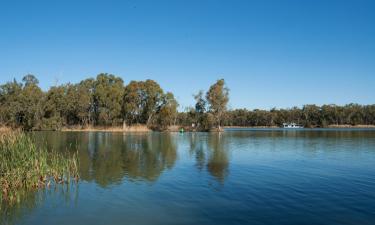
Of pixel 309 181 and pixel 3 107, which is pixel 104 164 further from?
pixel 3 107

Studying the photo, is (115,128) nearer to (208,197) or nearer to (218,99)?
(218,99)

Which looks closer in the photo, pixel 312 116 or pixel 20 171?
pixel 20 171

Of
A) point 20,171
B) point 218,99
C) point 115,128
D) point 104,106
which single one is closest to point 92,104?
point 104,106

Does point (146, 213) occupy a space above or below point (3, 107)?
below

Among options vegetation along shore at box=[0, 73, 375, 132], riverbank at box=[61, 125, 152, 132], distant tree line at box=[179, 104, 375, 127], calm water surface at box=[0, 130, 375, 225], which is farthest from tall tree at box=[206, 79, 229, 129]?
calm water surface at box=[0, 130, 375, 225]

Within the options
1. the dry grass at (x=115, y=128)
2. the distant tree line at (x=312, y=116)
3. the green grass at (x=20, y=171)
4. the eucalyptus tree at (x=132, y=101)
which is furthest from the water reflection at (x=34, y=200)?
the distant tree line at (x=312, y=116)

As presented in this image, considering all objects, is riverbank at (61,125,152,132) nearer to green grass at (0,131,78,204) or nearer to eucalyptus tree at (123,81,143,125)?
eucalyptus tree at (123,81,143,125)

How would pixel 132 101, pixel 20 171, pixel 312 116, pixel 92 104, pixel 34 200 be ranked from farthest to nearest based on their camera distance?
pixel 312 116 → pixel 92 104 → pixel 132 101 → pixel 20 171 → pixel 34 200

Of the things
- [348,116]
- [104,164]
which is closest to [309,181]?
[104,164]

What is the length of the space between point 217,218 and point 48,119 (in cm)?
8922

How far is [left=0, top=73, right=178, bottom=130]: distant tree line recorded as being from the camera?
93.7m

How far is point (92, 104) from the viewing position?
101 meters

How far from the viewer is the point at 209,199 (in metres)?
16.0

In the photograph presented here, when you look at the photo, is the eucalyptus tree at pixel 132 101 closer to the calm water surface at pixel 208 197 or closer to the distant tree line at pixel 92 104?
the distant tree line at pixel 92 104
